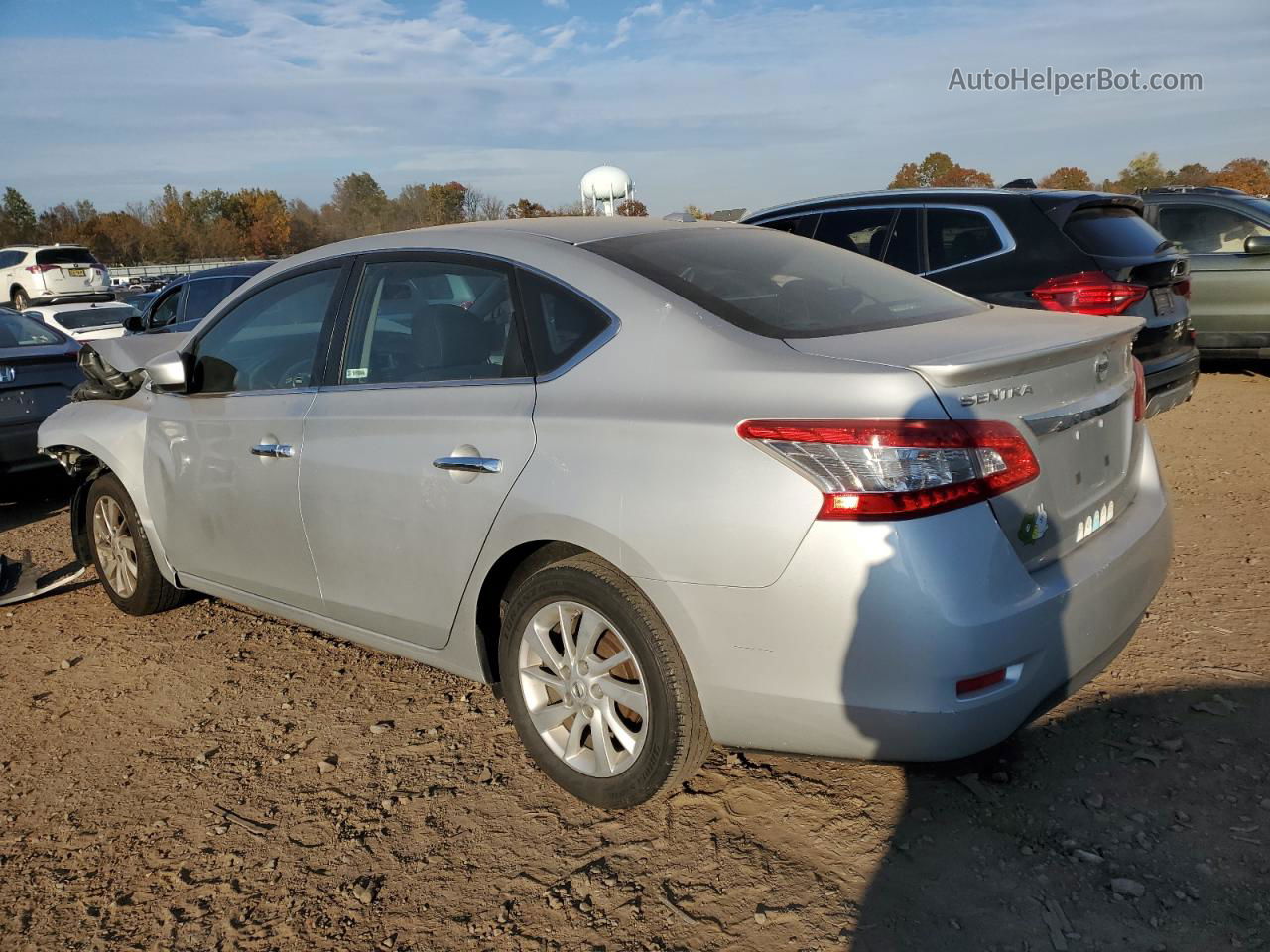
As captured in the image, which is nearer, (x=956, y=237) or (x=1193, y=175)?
(x=956, y=237)

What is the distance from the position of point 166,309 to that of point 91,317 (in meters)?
6.29

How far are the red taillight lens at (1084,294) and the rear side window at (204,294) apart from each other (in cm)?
881

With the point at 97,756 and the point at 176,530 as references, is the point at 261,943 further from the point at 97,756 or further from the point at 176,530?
the point at 176,530

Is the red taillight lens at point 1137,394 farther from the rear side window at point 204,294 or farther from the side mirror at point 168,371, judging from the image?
the rear side window at point 204,294

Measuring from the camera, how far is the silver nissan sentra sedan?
7.86 feet

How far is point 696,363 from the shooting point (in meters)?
2.70

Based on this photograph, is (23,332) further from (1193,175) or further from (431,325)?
(1193,175)

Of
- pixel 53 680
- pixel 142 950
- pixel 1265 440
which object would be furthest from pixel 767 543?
pixel 1265 440

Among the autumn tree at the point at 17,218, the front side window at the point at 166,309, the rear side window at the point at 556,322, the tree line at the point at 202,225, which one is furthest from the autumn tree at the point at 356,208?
the rear side window at the point at 556,322

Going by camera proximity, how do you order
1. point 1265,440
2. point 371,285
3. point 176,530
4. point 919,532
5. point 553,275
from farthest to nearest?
1. point 1265,440
2. point 176,530
3. point 371,285
4. point 553,275
5. point 919,532

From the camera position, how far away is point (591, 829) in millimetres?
3004

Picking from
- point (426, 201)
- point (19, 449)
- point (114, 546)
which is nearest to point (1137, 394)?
point (114, 546)

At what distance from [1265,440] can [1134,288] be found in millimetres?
2004

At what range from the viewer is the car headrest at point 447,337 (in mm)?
3264
